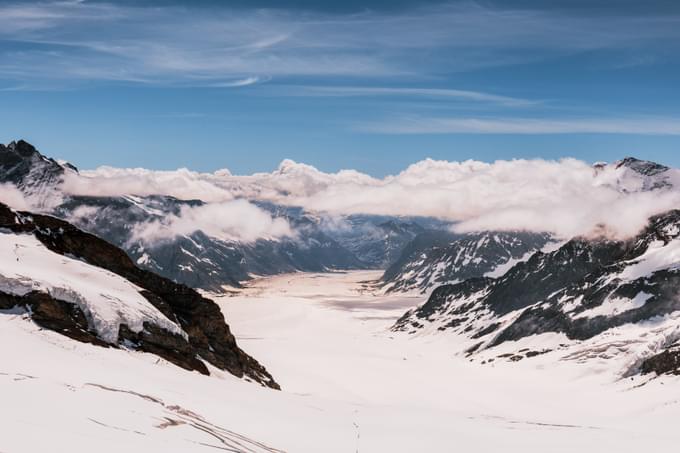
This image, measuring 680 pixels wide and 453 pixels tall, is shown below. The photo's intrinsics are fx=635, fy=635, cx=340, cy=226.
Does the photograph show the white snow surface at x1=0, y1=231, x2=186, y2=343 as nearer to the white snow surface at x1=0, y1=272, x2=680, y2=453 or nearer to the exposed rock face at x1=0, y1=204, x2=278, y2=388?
the exposed rock face at x1=0, y1=204, x2=278, y2=388

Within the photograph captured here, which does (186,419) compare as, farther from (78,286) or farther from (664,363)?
(664,363)

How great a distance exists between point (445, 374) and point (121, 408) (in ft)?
467

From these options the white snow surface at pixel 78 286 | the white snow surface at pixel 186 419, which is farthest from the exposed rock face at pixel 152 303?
the white snow surface at pixel 186 419

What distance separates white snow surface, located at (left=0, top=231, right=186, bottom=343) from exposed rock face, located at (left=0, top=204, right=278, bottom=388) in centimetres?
89

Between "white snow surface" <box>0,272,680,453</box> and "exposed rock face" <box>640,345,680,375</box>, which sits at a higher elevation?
"white snow surface" <box>0,272,680,453</box>

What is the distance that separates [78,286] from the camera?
53125 millimetres

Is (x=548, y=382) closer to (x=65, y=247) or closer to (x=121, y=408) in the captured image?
(x=65, y=247)

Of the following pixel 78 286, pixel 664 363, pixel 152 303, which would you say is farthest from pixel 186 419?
pixel 664 363

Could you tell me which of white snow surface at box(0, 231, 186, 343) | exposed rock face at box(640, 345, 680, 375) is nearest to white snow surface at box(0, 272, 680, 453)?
white snow surface at box(0, 231, 186, 343)

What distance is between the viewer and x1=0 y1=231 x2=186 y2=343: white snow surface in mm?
49375

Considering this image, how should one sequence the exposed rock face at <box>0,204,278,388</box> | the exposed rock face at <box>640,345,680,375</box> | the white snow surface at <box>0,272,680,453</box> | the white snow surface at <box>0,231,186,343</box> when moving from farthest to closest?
1. the exposed rock face at <box>640,345,680,375</box>
2. the white snow surface at <box>0,231,186,343</box>
3. the exposed rock face at <box>0,204,278,388</box>
4. the white snow surface at <box>0,272,680,453</box>

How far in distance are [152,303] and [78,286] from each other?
12336 mm

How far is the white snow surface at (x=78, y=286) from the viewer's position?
162 ft

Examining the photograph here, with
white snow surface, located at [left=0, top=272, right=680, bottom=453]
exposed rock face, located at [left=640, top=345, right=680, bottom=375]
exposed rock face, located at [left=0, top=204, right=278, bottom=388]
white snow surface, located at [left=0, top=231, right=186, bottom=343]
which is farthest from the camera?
exposed rock face, located at [left=640, top=345, right=680, bottom=375]
